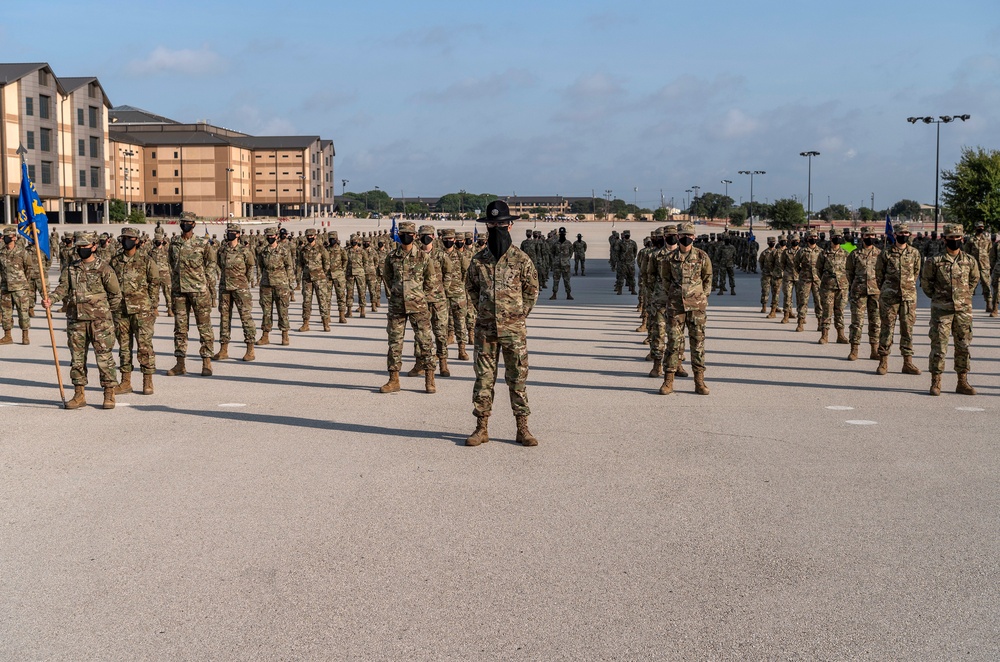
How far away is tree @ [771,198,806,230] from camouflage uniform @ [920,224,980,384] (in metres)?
89.5

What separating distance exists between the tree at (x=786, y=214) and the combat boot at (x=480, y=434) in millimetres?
94212

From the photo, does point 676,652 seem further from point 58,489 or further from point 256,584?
point 58,489

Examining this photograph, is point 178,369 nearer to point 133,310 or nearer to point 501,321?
point 133,310

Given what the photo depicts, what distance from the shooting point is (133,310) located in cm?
1214

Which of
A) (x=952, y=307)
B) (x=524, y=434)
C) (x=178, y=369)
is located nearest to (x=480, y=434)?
(x=524, y=434)

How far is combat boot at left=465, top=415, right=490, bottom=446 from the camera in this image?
9.29 meters

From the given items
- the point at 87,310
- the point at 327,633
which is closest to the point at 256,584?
the point at 327,633

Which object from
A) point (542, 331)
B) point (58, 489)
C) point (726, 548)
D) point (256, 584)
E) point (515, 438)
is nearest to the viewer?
point (256, 584)

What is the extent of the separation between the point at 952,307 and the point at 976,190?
57.9 metres

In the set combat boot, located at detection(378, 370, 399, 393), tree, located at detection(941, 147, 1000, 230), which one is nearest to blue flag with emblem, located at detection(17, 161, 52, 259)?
combat boot, located at detection(378, 370, 399, 393)

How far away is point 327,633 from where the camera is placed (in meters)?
5.01

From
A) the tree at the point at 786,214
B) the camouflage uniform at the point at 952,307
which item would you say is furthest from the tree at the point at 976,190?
the camouflage uniform at the point at 952,307

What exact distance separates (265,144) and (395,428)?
417 ft

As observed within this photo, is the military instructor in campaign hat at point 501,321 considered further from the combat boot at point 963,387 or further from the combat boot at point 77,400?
the combat boot at point 963,387
